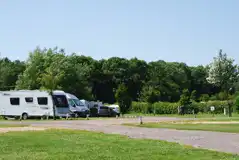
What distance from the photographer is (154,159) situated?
44.4 feet

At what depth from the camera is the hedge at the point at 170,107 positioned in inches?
2549

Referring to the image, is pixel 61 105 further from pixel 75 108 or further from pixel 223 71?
pixel 223 71

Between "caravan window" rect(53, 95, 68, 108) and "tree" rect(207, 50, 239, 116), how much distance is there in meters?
34.5

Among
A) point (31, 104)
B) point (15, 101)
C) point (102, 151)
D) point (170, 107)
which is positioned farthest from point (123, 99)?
point (102, 151)

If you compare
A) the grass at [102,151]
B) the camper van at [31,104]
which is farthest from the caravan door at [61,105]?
the grass at [102,151]

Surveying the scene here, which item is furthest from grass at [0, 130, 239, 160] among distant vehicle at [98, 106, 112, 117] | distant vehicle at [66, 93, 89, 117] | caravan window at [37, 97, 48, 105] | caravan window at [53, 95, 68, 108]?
distant vehicle at [98, 106, 112, 117]

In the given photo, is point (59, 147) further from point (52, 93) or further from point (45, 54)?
point (45, 54)

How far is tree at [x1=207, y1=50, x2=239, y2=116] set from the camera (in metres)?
76.6

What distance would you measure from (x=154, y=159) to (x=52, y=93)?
115 ft

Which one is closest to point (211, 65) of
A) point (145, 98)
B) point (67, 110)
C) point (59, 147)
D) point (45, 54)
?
point (145, 98)

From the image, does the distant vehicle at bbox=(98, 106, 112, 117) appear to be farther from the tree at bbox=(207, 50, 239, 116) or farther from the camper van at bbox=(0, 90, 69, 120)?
the tree at bbox=(207, 50, 239, 116)

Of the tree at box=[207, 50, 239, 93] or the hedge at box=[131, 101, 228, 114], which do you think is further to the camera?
the tree at box=[207, 50, 239, 93]

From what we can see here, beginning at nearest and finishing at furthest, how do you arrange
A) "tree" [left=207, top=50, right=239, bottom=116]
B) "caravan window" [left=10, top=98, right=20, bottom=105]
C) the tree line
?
"caravan window" [left=10, top=98, right=20, bottom=105]
the tree line
"tree" [left=207, top=50, right=239, bottom=116]

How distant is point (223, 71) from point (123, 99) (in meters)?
19.0
